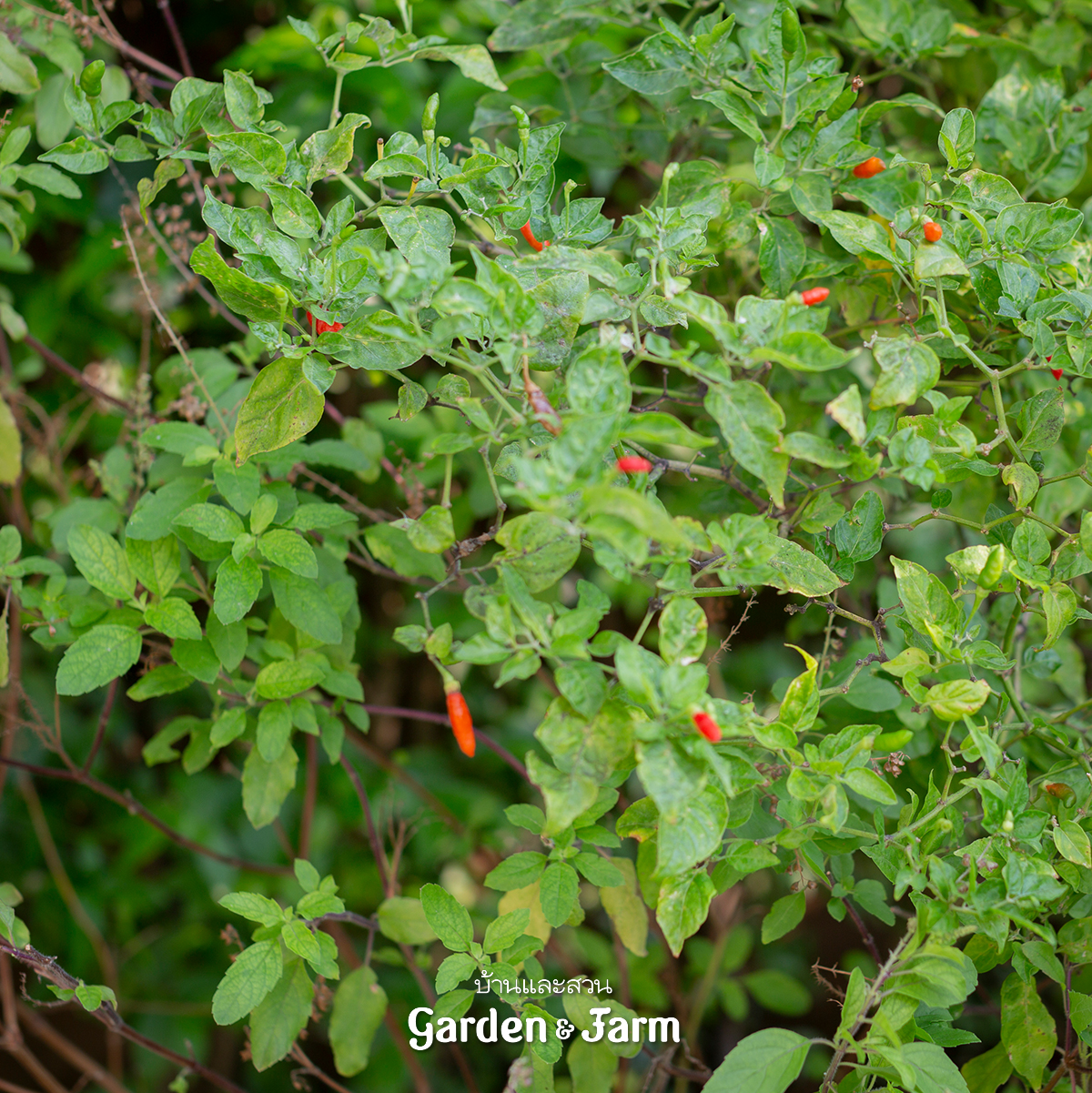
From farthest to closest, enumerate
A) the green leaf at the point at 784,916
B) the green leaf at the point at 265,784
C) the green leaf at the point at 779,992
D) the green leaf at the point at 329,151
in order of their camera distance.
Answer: the green leaf at the point at 779,992 → the green leaf at the point at 265,784 → the green leaf at the point at 784,916 → the green leaf at the point at 329,151

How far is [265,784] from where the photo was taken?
106 cm

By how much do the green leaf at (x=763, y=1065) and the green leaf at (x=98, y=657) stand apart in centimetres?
68

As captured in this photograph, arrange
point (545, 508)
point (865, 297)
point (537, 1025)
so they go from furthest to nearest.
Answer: point (865, 297), point (537, 1025), point (545, 508)

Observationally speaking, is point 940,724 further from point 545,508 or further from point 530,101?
point 530,101

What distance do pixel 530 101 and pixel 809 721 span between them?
3.18 feet

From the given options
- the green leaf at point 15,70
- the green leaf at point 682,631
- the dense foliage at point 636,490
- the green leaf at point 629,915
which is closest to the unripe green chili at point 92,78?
the dense foliage at point 636,490

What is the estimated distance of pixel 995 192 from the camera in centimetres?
89

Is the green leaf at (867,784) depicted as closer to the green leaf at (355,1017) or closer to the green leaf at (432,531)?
the green leaf at (432,531)

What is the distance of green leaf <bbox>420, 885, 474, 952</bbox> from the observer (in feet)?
2.94

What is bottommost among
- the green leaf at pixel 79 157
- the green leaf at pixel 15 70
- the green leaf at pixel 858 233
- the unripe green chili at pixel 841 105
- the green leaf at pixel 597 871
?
the green leaf at pixel 597 871

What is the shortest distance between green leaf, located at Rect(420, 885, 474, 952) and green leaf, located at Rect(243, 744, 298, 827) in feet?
0.78

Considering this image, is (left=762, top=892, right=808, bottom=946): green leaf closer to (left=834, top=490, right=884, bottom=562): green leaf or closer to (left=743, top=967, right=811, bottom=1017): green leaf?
(left=834, top=490, right=884, bottom=562): green leaf

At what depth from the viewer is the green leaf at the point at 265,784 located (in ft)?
3.46

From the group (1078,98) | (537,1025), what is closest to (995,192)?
(1078,98)
